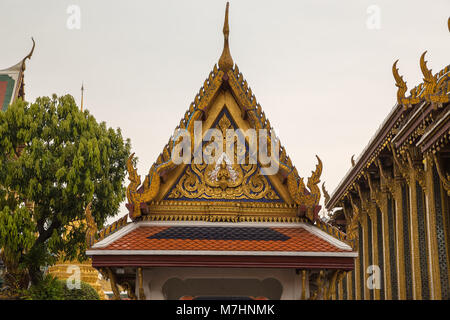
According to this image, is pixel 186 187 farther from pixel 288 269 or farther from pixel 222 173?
pixel 288 269

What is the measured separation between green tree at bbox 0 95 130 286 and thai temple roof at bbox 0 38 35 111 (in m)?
9.66

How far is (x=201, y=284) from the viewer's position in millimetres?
10273

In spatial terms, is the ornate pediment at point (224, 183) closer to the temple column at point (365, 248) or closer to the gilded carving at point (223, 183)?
the gilded carving at point (223, 183)

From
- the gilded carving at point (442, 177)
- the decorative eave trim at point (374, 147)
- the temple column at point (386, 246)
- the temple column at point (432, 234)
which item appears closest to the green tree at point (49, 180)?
the decorative eave trim at point (374, 147)

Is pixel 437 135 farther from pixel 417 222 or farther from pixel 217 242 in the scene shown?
pixel 417 222

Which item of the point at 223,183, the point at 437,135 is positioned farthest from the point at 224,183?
the point at 437,135

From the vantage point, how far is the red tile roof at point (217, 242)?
794cm

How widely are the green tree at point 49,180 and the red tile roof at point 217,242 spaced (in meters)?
15.2

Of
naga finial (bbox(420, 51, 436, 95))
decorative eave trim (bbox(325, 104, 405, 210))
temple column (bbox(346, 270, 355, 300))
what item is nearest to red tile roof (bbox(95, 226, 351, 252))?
naga finial (bbox(420, 51, 436, 95))

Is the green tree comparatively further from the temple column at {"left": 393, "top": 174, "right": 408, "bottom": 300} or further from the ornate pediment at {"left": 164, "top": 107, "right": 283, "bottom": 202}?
the ornate pediment at {"left": 164, "top": 107, "right": 283, "bottom": 202}

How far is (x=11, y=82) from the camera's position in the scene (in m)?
35.1

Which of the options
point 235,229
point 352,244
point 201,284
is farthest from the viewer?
point 201,284
